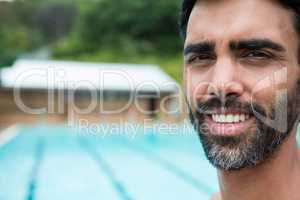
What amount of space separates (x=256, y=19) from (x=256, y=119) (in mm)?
266

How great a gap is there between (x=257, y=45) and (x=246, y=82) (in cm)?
11

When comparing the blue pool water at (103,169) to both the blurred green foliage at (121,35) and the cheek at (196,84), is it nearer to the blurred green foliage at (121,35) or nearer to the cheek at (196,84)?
the cheek at (196,84)

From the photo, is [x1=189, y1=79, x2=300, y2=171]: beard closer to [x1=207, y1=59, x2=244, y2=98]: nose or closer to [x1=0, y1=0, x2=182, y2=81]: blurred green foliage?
[x1=207, y1=59, x2=244, y2=98]: nose

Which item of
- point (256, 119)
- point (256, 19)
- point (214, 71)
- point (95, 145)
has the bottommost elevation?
point (95, 145)

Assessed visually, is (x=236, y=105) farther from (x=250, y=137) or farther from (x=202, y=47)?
(x=202, y=47)

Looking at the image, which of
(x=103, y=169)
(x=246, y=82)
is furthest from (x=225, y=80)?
(x=103, y=169)

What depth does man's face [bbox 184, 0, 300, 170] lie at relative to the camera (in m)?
1.15

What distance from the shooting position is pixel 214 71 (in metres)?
1.19

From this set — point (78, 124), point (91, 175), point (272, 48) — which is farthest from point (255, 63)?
point (78, 124)

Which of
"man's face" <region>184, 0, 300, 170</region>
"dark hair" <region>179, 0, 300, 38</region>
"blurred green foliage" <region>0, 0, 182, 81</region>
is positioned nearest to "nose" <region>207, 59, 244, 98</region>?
"man's face" <region>184, 0, 300, 170</region>

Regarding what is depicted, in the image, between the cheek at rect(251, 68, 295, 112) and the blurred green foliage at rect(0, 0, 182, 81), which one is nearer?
the cheek at rect(251, 68, 295, 112)

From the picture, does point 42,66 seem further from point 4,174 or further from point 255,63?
point 255,63

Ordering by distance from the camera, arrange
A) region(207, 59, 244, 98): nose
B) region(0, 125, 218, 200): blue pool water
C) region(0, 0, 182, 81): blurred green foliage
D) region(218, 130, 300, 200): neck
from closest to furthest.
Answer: region(207, 59, 244, 98): nose < region(218, 130, 300, 200): neck < region(0, 125, 218, 200): blue pool water < region(0, 0, 182, 81): blurred green foliage

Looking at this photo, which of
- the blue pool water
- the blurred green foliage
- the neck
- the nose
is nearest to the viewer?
the nose
